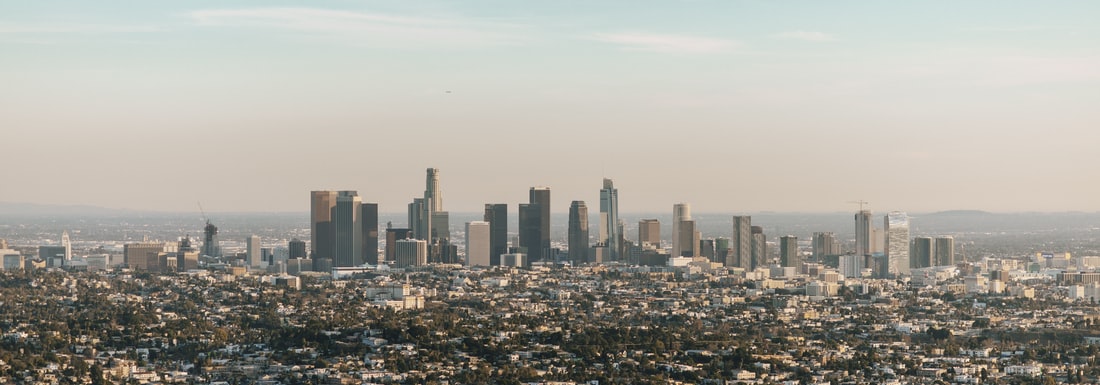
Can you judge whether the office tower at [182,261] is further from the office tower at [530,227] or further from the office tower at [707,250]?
the office tower at [707,250]

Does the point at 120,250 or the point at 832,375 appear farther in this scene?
the point at 120,250

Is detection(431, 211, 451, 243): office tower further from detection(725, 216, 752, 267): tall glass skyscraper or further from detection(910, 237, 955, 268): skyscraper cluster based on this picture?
detection(910, 237, 955, 268): skyscraper cluster

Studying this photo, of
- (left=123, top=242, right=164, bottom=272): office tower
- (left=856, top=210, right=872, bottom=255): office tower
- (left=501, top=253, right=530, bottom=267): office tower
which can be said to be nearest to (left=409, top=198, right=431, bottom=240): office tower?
(left=501, top=253, right=530, bottom=267): office tower

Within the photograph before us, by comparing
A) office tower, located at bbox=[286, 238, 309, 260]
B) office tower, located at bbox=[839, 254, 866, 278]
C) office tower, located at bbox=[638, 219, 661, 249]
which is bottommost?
office tower, located at bbox=[839, 254, 866, 278]

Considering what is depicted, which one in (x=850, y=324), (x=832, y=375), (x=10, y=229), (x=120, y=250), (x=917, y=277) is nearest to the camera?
(x=832, y=375)

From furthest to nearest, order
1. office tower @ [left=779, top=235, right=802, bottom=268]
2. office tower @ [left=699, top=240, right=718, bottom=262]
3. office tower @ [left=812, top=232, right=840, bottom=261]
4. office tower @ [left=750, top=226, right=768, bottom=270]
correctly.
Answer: office tower @ [left=812, top=232, right=840, bottom=261] → office tower @ [left=699, top=240, right=718, bottom=262] → office tower @ [left=750, top=226, right=768, bottom=270] → office tower @ [left=779, top=235, right=802, bottom=268]

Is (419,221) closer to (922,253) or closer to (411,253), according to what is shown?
(411,253)

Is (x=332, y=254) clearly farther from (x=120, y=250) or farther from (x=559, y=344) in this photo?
(x=559, y=344)

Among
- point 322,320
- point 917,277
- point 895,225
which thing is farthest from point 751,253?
point 322,320
